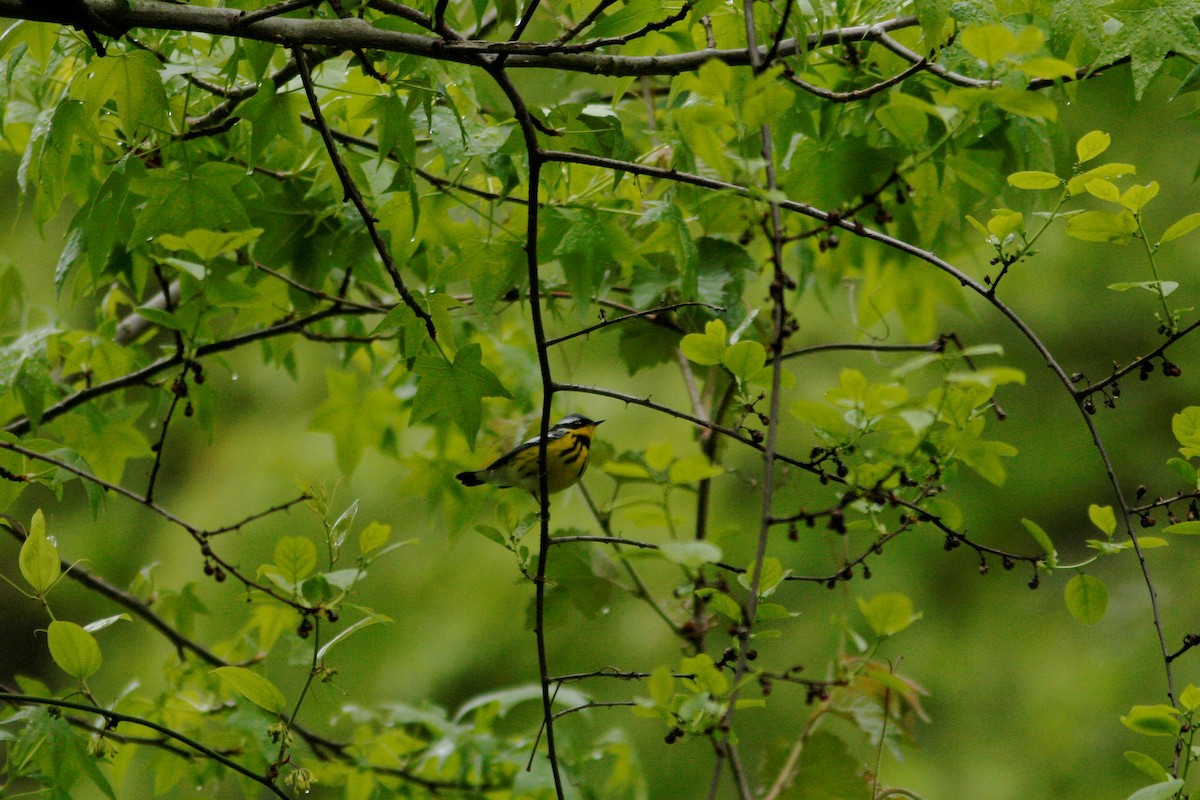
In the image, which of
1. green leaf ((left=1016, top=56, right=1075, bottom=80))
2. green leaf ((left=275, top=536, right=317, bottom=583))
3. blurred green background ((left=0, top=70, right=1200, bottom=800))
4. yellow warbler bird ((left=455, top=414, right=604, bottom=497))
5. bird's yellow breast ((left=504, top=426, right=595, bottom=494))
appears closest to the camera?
green leaf ((left=1016, top=56, right=1075, bottom=80))

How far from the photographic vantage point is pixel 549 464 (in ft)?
8.35

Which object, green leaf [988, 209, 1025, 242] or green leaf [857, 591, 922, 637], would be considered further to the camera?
green leaf [988, 209, 1025, 242]

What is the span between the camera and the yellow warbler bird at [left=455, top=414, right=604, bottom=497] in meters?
2.17

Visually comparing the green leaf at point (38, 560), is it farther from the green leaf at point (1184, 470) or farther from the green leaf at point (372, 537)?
the green leaf at point (1184, 470)

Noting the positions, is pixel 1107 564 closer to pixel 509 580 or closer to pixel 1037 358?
pixel 1037 358

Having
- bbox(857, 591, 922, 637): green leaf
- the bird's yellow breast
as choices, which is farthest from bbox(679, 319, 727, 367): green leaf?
the bird's yellow breast

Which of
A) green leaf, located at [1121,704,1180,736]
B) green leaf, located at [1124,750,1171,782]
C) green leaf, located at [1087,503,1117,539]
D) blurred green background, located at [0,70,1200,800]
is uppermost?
green leaf, located at [1087,503,1117,539]

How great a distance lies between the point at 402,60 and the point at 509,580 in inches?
116

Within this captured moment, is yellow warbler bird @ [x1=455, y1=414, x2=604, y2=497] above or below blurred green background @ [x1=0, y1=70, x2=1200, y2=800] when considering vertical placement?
above

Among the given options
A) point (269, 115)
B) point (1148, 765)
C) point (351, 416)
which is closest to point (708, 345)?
point (1148, 765)

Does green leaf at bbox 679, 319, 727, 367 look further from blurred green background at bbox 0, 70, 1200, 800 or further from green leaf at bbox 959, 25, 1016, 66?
blurred green background at bbox 0, 70, 1200, 800

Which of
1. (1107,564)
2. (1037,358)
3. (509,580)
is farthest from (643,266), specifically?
(1107,564)

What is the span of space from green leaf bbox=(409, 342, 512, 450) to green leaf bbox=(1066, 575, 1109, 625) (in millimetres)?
722

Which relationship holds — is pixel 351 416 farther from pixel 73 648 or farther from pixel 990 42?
pixel 990 42
